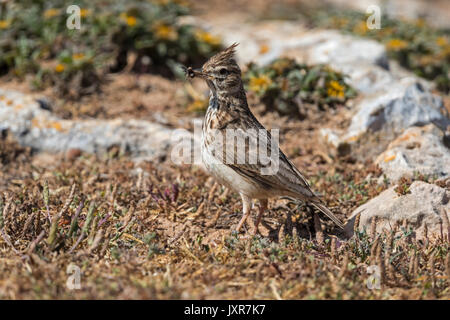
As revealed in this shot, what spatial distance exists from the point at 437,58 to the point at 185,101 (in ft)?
14.1

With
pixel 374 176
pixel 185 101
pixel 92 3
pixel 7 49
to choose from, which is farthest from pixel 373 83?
pixel 7 49

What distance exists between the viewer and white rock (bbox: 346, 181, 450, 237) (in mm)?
4961

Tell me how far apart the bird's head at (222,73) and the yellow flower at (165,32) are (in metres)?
3.54

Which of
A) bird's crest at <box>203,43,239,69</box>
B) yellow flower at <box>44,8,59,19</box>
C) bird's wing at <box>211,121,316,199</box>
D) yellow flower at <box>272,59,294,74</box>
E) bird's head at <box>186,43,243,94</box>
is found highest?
yellow flower at <box>44,8,59,19</box>

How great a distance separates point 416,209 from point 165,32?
527cm

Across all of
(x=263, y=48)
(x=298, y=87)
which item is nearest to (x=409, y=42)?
(x=263, y=48)

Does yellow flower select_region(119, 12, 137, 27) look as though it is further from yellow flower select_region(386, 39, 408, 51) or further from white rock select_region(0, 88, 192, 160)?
yellow flower select_region(386, 39, 408, 51)

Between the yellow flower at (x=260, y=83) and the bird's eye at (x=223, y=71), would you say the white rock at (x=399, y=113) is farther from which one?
the bird's eye at (x=223, y=71)

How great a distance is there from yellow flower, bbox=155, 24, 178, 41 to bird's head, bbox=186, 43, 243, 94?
3.54 m

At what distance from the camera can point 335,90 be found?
24.3ft

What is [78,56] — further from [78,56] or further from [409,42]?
[409,42]

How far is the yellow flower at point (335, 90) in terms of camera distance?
24.1ft

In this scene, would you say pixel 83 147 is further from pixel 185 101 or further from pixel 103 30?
pixel 103 30

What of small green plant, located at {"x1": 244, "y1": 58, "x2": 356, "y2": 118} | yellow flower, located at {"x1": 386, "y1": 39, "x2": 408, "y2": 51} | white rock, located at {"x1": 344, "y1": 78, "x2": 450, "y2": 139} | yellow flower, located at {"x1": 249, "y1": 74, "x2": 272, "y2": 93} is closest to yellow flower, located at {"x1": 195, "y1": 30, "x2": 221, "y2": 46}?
small green plant, located at {"x1": 244, "y1": 58, "x2": 356, "y2": 118}
